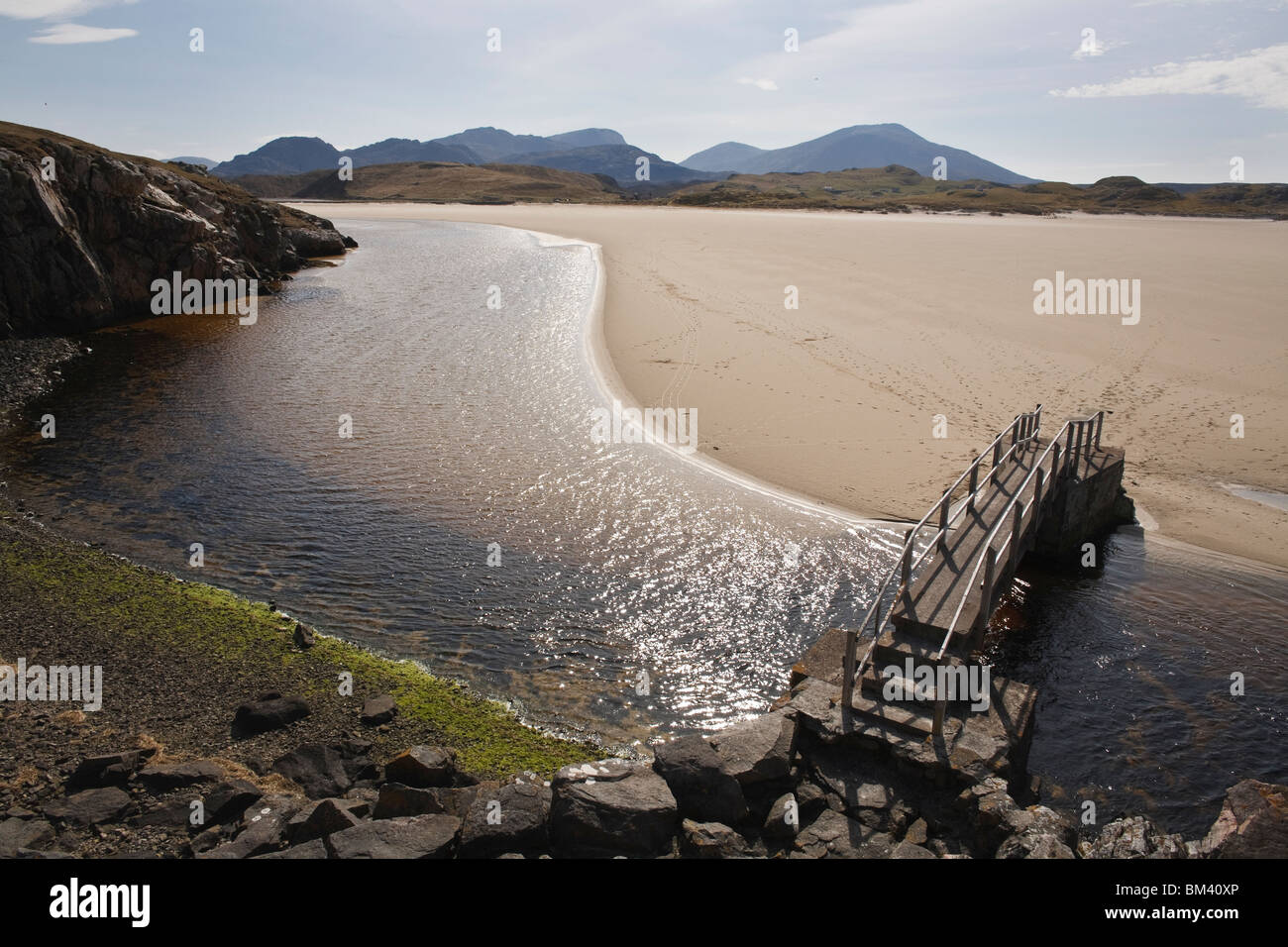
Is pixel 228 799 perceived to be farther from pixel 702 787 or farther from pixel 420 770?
pixel 702 787

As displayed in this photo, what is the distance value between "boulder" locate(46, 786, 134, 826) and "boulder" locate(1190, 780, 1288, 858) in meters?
10.3

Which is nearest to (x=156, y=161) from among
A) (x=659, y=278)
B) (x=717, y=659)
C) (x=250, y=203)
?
(x=250, y=203)

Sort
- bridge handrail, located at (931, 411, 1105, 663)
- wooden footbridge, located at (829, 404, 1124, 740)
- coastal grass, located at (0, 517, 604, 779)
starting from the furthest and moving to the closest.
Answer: bridge handrail, located at (931, 411, 1105, 663), coastal grass, located at (0, 517, 604, 779), wooden footbridge, located at (829, 404, 1124, 740)

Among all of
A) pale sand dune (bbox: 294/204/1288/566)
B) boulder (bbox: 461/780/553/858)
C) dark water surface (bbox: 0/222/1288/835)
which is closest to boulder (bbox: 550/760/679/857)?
boulder (bbox: 461/780/553/858)

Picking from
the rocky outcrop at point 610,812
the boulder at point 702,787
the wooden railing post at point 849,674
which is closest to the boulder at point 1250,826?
the rocky outcrop at point 610,812

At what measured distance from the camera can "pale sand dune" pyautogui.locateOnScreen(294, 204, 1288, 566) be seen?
662 inches

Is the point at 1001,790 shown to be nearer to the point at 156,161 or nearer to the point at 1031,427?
the point at 1031,427

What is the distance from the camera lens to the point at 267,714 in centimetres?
920

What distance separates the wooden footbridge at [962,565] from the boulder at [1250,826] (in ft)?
8.24

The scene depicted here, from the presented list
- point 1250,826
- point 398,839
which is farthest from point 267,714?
point 1250,826

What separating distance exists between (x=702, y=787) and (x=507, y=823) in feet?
6.38

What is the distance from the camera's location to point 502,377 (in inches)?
989

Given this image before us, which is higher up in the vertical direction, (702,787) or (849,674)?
(849,674)

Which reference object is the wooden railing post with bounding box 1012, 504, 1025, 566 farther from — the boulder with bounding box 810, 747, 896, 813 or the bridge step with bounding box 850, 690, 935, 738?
the boulder with bounding box 810, 747, 896, 813
